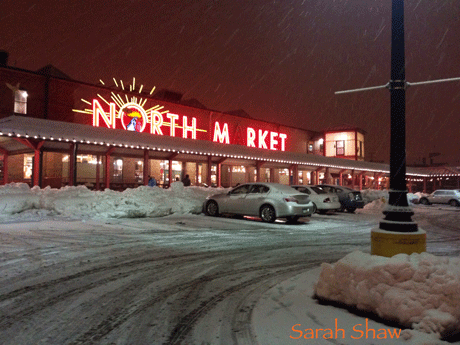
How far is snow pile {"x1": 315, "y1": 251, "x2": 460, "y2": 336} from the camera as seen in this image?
12.2 ft

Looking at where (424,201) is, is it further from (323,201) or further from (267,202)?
(267,202)

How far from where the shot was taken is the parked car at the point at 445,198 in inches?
1228

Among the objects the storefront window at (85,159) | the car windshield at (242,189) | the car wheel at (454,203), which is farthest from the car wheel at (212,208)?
the car wheel at (454,203)

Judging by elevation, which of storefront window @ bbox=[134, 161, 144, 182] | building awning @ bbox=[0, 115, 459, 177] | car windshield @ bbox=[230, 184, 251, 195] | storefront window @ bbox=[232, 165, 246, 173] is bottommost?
car windshield @ bbox=[230, 184, 251, 195]

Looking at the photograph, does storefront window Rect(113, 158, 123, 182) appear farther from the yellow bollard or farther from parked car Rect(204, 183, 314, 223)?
the yellow bollard

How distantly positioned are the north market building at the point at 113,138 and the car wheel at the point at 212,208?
7867mm

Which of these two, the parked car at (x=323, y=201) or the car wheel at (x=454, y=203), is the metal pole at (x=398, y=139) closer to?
the parked car at (x=323, y=201)

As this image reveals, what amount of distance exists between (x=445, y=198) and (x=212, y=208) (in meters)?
25.2

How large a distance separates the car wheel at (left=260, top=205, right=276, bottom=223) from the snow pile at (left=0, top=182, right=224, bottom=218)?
3.75 meters

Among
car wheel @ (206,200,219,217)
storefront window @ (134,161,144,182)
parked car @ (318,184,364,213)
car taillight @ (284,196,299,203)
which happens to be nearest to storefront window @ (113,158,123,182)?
storefront window @ (134,161,144,182)

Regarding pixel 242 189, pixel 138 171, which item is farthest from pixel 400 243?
pixel 138 171

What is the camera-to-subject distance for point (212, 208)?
16.0 meters

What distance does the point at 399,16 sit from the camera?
5594 mm

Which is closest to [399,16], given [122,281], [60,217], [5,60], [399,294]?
[399,294]
